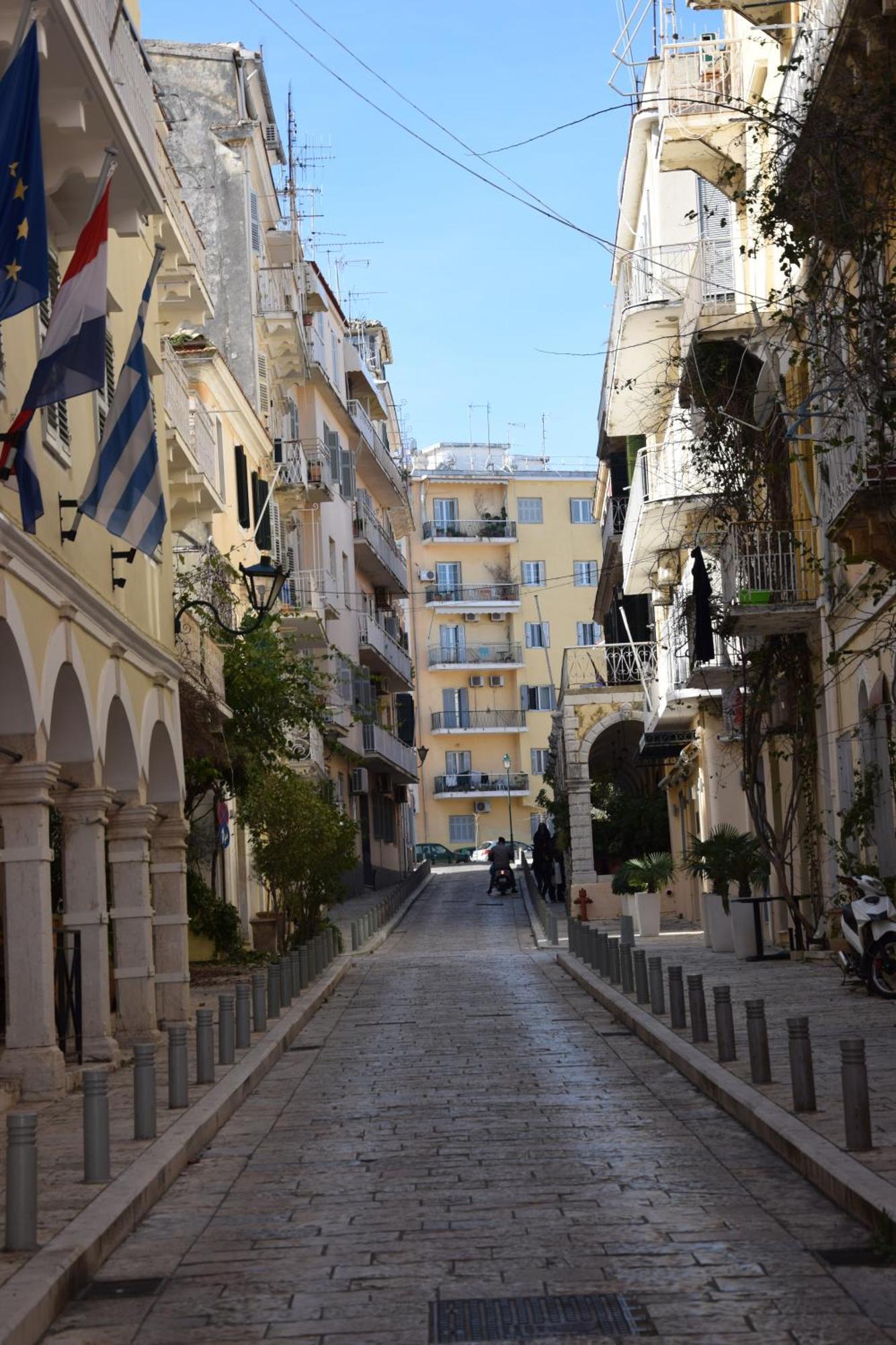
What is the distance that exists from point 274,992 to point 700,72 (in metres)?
15.5

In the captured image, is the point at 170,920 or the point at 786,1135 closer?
the point at 786,1135

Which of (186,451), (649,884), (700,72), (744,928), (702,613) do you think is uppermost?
(700,72)

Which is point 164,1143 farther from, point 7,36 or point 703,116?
point 703,116

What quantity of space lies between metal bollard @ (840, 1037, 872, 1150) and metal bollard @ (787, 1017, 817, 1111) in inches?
51.7

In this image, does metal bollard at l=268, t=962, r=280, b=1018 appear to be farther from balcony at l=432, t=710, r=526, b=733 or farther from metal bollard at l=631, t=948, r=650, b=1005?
balcony at l=432, t=710, r=526, b=733

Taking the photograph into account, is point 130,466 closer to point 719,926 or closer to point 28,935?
point 28,935

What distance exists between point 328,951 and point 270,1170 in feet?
64.1

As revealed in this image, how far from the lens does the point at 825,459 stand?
2120 centimetres

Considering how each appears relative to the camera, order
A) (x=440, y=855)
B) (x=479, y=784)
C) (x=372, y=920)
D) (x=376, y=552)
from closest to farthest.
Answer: (x=372, y=920) → (x=376, y=552) → (x=440, y=855) → (x=479, y=784)

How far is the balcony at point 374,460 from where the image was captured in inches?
2515

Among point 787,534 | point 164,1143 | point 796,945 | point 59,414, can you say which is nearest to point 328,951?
point 796,945

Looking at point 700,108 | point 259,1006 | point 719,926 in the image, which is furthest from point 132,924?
point 700,108

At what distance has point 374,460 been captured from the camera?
67250 millimetres

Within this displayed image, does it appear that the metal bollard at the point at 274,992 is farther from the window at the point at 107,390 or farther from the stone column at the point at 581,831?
the stone column at the point at 581,831
